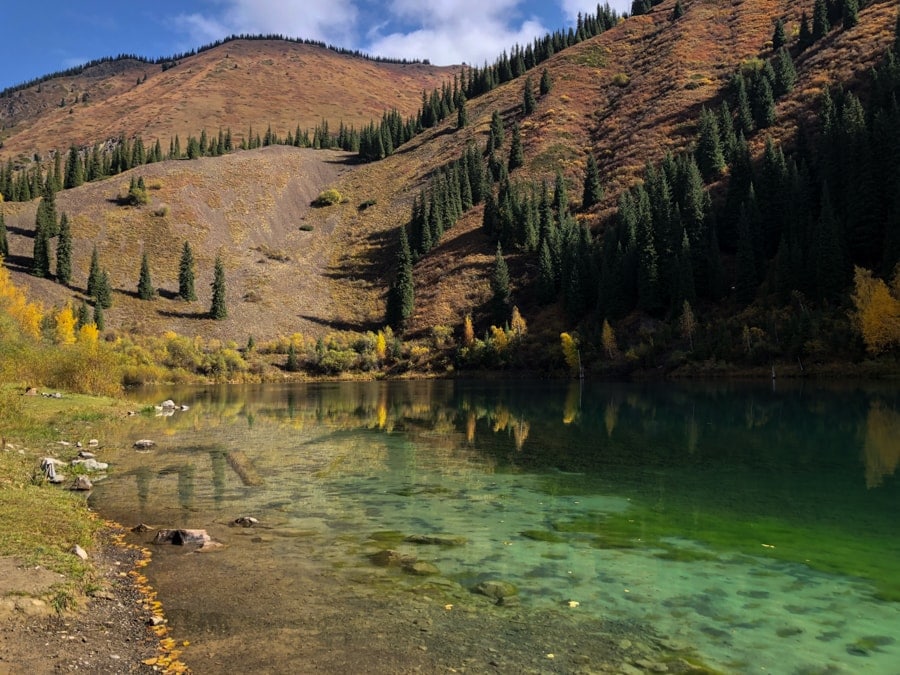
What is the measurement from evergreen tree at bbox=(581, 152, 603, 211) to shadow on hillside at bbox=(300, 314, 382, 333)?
54010 millimetres

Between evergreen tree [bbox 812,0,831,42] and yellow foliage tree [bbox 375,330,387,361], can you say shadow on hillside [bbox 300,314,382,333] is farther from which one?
evergreen tree [bbox 812,0,831,42]

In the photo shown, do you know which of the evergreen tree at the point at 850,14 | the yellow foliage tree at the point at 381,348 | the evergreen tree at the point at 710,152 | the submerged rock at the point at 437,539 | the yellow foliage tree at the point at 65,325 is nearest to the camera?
the submerged rock at the point at 437,539

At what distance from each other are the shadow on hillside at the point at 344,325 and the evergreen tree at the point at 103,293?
3448 cm

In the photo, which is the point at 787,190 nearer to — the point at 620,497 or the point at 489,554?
the point at 620,497

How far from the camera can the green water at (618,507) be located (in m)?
10.6

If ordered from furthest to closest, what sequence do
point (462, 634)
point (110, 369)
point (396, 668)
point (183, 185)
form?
point (183, 185), point (110, 369), point (462, 634), point (396, 668)

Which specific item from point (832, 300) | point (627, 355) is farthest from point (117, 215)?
point (832, 300)

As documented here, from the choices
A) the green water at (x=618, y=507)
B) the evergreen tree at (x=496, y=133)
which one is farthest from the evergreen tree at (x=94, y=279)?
the evergreen tree at (x=496, y=133)

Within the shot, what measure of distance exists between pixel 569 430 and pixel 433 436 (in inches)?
327

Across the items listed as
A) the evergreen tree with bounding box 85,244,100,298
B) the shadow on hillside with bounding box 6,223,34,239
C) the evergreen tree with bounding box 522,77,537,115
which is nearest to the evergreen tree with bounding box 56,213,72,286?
the evergreen tree with bounding box 85,244,100,298

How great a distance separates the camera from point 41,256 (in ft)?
349

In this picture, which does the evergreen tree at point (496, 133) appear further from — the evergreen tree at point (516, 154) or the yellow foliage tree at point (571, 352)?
the yellow foliage tree at point (571, 352)

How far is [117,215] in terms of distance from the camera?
13312cm

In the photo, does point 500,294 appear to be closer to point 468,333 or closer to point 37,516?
point 468,333
